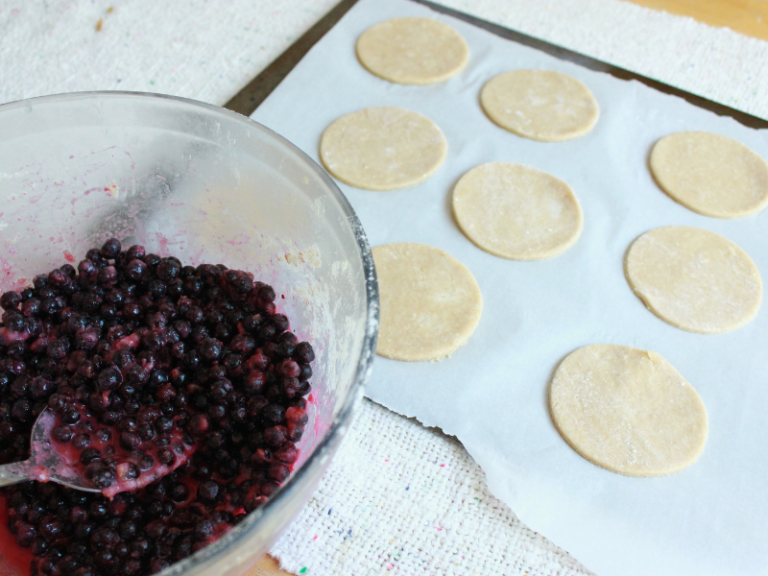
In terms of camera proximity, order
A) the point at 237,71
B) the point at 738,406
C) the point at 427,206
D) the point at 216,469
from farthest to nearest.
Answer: the point at 237,71, the point at 427,206, the point at 738,406, the point at 216,469

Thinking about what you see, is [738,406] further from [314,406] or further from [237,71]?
[237,71]

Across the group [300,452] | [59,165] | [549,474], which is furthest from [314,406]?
[59,165]

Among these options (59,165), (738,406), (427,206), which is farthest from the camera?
(427,206)

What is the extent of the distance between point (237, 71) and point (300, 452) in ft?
3.70

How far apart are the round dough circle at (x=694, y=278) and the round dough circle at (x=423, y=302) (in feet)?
1.15

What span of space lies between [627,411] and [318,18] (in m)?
1.37

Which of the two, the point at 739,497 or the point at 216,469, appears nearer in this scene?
the point at 216,469

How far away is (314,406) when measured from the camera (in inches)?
32.4

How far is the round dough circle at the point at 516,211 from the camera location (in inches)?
48.1

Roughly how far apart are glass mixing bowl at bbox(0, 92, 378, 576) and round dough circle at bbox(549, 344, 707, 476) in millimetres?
463

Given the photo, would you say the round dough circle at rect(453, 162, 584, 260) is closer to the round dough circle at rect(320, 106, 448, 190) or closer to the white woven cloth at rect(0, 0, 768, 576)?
the round dough circle at rect(320, 106, 448, 190)

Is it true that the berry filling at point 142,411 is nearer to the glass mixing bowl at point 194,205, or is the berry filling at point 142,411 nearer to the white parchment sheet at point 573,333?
the glass mixing bowl at point 194,205

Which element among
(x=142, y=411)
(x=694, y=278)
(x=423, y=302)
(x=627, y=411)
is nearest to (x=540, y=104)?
(x=694, y=278)

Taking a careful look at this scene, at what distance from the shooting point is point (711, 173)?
137 centimetres
